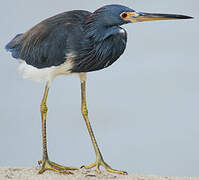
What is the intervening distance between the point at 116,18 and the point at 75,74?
822 mm

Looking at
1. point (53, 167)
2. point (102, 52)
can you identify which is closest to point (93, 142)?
point (53, 167)

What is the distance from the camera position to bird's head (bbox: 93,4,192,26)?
16.5 ft

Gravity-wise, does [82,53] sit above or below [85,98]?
above

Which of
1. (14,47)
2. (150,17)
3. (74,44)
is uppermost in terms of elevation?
(150,17)

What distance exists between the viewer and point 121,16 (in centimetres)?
503

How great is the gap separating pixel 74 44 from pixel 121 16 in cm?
54

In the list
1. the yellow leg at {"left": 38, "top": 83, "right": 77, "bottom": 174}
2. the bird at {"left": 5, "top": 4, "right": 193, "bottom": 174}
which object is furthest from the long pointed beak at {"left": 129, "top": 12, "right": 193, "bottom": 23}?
the yellow leg at {"left": 38, "top": 83, "right": 77, "bottom": 174}

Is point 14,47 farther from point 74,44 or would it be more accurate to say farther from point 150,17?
point 150,17

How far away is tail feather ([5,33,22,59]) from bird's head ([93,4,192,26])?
108 cm

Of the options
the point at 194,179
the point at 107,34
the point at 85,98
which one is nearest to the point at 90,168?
the point at 85,98

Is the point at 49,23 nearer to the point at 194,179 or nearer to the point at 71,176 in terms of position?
the point at 71,176

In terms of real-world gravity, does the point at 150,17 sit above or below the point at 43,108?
above

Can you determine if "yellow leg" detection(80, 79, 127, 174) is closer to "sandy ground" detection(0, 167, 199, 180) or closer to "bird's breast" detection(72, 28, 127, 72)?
"sandy ground" detection(0, 167, 199, 180)

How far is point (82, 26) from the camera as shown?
17.0 feet
